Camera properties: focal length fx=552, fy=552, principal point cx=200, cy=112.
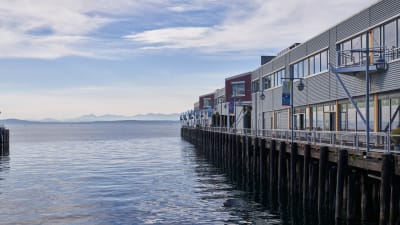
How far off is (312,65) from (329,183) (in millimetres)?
21961

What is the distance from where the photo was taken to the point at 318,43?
4475cm

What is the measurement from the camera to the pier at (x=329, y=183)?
20.8 metres

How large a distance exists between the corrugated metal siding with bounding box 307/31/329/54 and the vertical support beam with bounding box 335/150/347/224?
1961 cm

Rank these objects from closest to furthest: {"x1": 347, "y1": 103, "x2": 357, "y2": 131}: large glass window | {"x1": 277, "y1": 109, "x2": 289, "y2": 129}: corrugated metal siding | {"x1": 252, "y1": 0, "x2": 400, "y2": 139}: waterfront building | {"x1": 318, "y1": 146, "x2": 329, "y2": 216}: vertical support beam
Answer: {"x1": 318, "y1": 146, "x2": 329, "y2": 216}: vertical support beam, {"x1": 252, "y1": 0, "x2": 400, "y2": 139}: waterfront building, {"x1": 347, "y1": 103, "x2": 357, "y2": 131}: large glass window, {"x1": 277, "y1": 109, "x2": 289, "y2": 129}: corrugated metal siding

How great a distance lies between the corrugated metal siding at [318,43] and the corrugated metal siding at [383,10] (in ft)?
28.2

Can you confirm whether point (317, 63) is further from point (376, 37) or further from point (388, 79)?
point (388, 79)

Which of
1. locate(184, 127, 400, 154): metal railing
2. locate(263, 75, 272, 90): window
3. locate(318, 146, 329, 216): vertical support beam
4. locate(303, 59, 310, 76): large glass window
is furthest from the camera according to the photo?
locate(263, 75, 272, 90): window

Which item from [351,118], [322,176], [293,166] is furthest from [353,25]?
[322,176]

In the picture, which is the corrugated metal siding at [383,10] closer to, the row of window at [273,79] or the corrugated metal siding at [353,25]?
the corrugated metal siding at [353,25]

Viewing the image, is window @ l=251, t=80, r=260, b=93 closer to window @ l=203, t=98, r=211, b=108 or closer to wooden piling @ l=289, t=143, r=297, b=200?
wooden piling @ l=289, t=143, r=297, b=200

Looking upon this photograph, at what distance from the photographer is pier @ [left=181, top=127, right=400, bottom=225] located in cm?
2081

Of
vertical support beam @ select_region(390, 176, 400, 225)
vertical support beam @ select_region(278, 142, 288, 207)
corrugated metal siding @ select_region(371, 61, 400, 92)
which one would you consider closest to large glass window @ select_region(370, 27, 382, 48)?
corrugated metal siding @ select_region(371, 61, 400, 92)

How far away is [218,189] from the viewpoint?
1575 inches

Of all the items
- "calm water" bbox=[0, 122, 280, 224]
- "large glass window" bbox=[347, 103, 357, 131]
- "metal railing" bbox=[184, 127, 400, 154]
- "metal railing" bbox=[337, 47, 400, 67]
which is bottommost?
"calm water" bbox=[0, 122, 280, 224]
